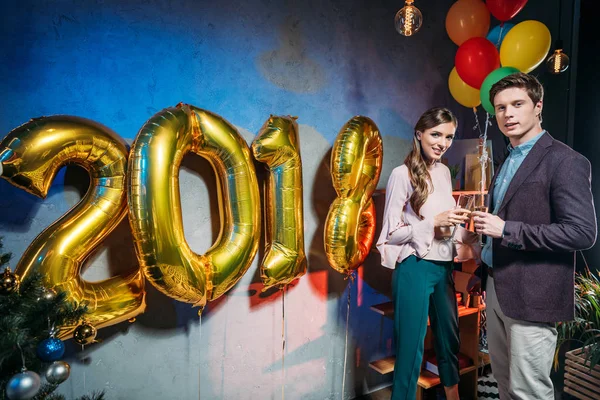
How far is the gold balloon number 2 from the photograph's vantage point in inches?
47.7

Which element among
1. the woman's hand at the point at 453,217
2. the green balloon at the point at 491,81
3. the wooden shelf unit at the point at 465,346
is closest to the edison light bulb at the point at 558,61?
the green balloon at the point at 491,81

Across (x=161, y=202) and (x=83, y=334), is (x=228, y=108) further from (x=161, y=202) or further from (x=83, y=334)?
(x=83, y=334)

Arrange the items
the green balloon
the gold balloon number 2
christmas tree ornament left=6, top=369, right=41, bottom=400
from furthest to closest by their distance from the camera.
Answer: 1. the green balloon
2. the gold balloon number 2
3. christmas tree ornament left=6, top=369, right=41, bottom=400

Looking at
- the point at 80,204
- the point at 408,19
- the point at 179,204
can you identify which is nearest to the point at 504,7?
the point at 408,19

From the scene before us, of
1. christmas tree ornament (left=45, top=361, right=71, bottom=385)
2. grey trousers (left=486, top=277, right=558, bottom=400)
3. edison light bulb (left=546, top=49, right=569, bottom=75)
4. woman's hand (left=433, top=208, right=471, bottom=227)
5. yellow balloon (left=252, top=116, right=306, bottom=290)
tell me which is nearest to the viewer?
christmas tree ornament (left=45, top=361, right=71, bottom=385)

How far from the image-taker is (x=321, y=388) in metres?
2.09

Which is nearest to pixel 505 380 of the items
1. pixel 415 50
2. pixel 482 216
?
pixel 482 216

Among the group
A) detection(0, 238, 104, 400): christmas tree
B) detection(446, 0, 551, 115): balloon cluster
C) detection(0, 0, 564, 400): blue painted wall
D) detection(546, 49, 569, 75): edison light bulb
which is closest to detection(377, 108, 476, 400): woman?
detection(446, 0, 551, 115): balloon cluster

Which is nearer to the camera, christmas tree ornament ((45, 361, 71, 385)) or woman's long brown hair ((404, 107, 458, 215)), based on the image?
christmas tree ornament ((45, 361, 71, 385))

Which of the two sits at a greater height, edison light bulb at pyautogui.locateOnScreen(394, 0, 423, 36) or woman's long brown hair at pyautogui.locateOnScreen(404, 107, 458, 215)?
edison light bulb at pyautogui.locateOnScreen(394, 0, 423, 36)

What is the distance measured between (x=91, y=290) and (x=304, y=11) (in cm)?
160

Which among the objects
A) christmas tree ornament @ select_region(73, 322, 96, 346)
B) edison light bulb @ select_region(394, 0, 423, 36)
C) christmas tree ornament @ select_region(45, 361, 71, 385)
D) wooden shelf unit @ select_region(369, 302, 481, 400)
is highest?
edison light bulb @ select_region(394, 0, 423, 36)

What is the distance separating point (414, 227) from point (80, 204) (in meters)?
1.30

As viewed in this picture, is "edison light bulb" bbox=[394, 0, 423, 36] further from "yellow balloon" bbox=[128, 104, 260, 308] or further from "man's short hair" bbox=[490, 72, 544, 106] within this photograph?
"yellow balloon" bbox=[128, 104, 260, 308]
